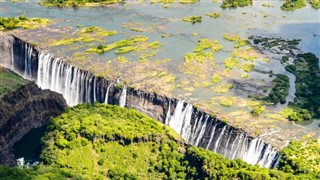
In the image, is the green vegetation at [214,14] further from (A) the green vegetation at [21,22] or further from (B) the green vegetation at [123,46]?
(A) the green vegetation at [21,22]

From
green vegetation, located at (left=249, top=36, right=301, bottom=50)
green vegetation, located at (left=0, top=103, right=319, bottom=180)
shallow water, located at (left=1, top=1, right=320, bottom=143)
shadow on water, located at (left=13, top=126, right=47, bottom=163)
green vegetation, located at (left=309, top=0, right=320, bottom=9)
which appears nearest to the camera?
green vegetation, located at (left=0, top=103, right=319, bottom=180)

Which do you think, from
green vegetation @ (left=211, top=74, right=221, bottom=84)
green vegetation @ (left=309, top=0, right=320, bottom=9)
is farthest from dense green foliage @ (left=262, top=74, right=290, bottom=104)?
green vegetation @ (left=309, top=0, right=320, bottom=9)

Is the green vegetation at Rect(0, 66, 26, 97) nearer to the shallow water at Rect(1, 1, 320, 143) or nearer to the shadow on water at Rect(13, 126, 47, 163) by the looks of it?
the shadow on water at Rect(13, 126, 47, 163)

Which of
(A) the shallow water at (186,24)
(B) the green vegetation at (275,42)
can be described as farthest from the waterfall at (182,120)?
(B) the green vegetation at (275,42)

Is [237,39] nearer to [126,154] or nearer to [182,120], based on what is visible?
[182,120]

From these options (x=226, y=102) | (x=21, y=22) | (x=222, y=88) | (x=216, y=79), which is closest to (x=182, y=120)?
(x=226, y=102)

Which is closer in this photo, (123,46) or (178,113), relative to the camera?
(178,113)

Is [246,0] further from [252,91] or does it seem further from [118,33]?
[252,91]

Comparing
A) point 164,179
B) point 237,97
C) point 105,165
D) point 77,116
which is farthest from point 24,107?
point 237,97
